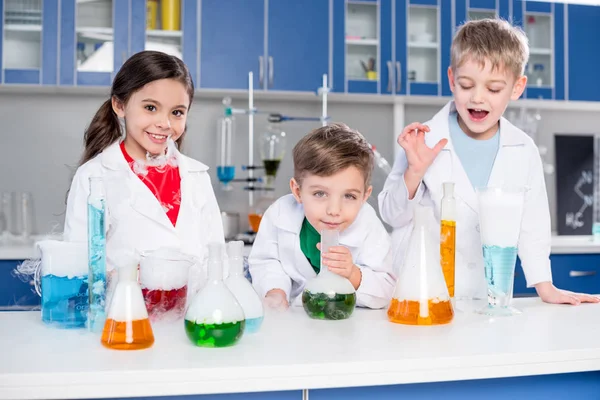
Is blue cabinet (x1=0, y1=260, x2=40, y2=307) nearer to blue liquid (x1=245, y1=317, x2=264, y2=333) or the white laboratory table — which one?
the white laboratory table

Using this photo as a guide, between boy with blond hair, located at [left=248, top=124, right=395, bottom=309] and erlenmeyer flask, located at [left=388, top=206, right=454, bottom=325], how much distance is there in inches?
5.0

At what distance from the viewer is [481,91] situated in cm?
147

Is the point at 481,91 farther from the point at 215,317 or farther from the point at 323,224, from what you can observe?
the point at 215,317

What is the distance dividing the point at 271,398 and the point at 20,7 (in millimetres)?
2660

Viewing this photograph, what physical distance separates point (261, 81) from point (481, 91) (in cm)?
177

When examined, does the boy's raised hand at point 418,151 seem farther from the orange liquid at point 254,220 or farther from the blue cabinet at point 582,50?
the blue cabinet at point 582,50

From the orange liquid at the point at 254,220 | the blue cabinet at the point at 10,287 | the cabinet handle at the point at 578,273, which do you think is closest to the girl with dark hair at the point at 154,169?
the blue cabinet at the point at 10,287

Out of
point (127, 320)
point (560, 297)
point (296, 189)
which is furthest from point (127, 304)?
point (560, 297)

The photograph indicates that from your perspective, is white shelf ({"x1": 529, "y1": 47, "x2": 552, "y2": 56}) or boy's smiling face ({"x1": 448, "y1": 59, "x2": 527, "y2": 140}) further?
white shelf ({"x1": 529, "y1": 47, "x2": 552, "y2": 56})

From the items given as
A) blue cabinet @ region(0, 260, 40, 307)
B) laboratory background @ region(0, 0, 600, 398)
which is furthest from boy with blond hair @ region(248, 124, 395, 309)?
blue cabinet @ region(0, 260, 40, 307)

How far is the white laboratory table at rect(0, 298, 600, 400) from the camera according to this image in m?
0.78

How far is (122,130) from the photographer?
166 centimetres

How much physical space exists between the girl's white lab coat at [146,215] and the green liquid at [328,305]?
16.8 inches

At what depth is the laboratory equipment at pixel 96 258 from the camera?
989mm
